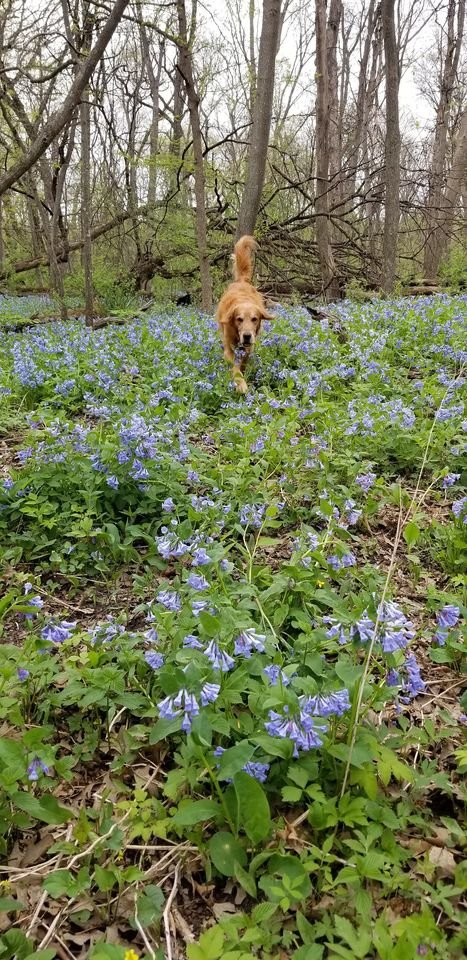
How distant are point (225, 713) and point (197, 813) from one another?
298mm

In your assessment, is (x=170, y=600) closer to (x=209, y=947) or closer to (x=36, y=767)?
(x=36, y=767)

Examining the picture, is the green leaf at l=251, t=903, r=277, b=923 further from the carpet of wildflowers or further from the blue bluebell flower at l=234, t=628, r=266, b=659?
the blue bluebell flower at l=234, t=628, r=266, b=659

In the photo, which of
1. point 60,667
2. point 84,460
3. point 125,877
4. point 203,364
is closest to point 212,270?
point 203,364

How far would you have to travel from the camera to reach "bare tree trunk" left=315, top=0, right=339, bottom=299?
9688 millimetres

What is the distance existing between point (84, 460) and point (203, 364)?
287cm

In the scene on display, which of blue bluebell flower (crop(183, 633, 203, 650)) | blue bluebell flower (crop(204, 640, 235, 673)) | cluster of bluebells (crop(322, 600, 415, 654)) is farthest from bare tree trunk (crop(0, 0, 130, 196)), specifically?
cluster of bluebells (crop(322, 600, 415, 654))

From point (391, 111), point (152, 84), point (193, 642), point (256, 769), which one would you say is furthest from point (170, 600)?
point (152, 84)

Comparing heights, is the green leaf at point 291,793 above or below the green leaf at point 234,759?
below

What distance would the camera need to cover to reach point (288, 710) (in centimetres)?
145

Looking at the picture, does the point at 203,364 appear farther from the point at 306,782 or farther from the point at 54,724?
the point at 306,782

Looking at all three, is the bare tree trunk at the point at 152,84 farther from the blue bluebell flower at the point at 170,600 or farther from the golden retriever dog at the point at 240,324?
the blue bluebell flower at the point at 170,600

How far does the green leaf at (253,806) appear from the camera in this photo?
1.38 meters

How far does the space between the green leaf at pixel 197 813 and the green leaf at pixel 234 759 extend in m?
0.10

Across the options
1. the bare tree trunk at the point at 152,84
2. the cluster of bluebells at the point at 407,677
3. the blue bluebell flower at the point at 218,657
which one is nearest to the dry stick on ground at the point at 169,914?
the blue bluebell flower at the point at 218,657
